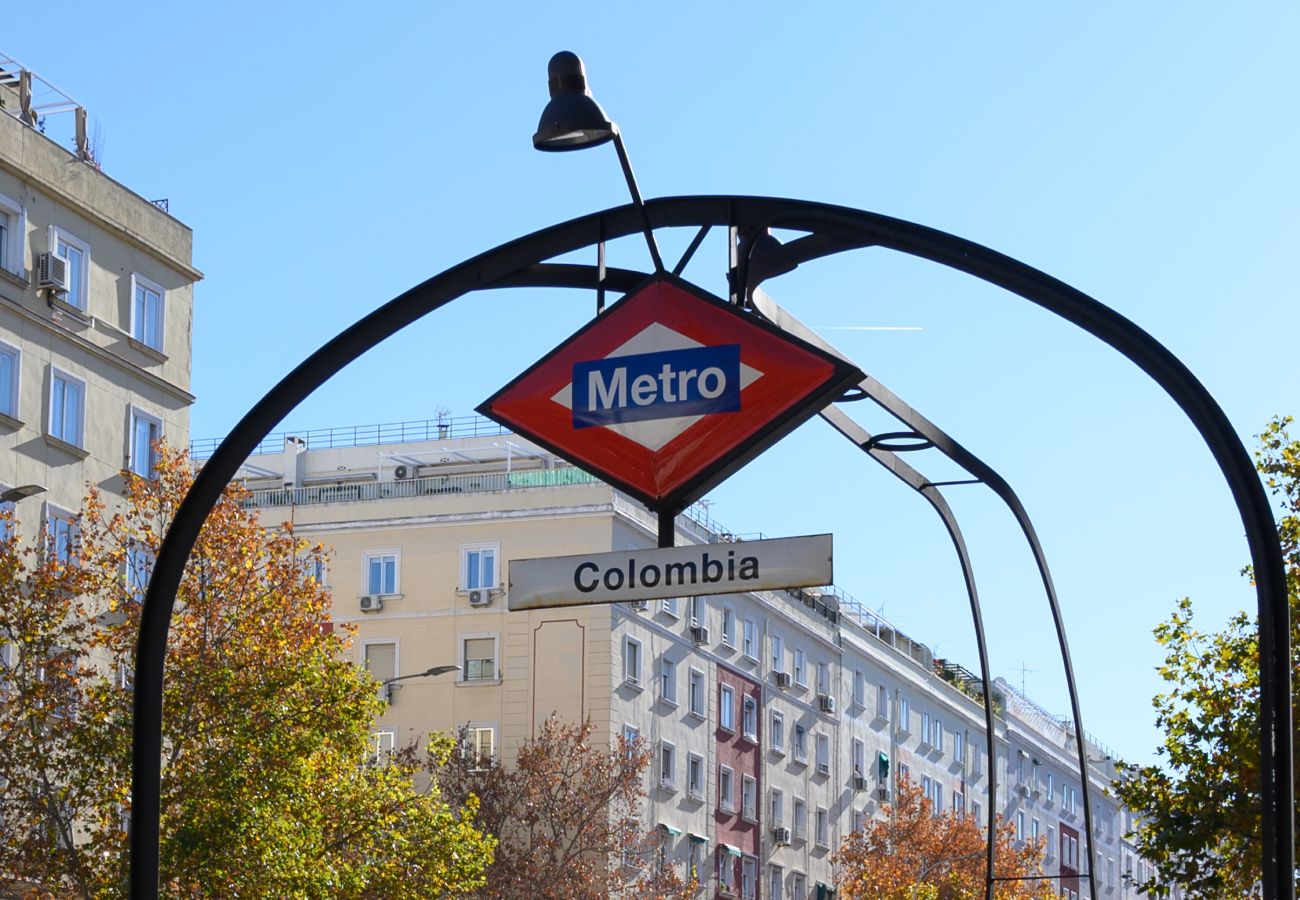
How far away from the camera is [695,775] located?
65.9m

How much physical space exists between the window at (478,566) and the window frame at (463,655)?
1.34 meters

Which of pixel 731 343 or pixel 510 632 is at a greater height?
pixel 510 632

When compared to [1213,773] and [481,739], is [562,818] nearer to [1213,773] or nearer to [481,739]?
[481,739]

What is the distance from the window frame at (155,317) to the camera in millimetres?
44156

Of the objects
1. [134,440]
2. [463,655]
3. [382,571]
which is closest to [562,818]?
[463,655]

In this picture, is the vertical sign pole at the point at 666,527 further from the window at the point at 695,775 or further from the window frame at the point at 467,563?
the window at the point at 695,775

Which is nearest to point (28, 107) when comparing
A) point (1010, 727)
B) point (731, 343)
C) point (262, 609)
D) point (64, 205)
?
point (64, 205)

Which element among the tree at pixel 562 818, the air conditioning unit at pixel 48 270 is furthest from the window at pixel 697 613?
the air conditioning unit at pixel 48 270

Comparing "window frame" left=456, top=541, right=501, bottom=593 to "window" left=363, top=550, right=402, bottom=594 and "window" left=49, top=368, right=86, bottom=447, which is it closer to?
"window" left=363, top=550, right=402, bottom=594

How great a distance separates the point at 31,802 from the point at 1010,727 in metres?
72.3

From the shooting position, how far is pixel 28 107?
42.3 meters

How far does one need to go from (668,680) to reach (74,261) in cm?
2658

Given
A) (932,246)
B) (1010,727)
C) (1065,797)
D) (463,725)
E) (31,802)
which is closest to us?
(932,246)

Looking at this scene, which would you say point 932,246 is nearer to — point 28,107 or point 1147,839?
point 1147,839
